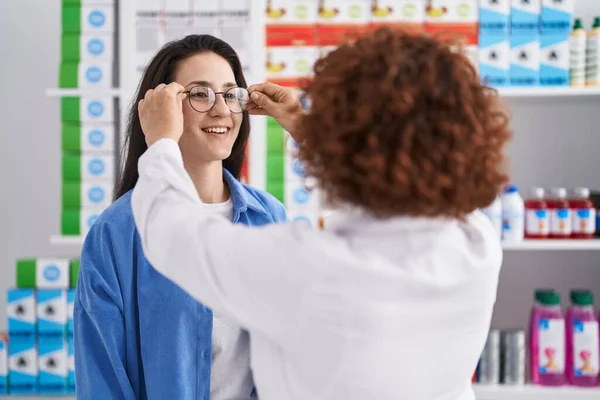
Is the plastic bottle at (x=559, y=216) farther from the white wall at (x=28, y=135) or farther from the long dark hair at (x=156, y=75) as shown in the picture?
the white wall at (x=28, y=135)

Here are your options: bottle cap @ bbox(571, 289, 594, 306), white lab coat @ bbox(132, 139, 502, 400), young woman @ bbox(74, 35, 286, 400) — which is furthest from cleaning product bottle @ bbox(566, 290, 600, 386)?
white lab coat @ bbox(132, 139, 502, 400)

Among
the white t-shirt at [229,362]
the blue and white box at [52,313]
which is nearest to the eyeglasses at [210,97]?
the white t-shirt at [229,362]

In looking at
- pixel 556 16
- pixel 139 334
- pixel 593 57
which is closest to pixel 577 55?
pixel 593 57

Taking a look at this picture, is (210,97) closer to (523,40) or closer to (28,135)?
(523,40)

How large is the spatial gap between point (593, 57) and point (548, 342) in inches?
40.4

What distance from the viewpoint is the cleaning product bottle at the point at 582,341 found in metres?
2.36

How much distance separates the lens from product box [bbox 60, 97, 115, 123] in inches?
94.3

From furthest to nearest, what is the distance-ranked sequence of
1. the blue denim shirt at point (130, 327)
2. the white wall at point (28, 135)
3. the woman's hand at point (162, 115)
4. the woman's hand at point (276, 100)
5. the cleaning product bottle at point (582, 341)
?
the white wall at point (28, 135) < the cleaning product bottle at point (582, 341) < the woman's hand at point (276, 100) < the blue denim shirt at point (130, 327) < the woman's hand at point (162, 115)

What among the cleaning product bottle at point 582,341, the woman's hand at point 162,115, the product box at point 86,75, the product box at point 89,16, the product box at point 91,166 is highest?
the product box at point 89,16

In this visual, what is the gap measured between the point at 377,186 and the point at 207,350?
0.63 meters

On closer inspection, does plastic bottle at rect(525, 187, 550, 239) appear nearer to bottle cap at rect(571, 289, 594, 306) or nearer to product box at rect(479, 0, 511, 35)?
bottle cap at rect(571, 289, 594, 306)

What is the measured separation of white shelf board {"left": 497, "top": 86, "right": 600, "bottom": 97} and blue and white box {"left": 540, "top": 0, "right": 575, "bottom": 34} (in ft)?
0.66

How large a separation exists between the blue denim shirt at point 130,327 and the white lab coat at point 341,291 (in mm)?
405

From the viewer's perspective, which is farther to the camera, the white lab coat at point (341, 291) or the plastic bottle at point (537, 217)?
the plastic bottle at point (537, 217)
